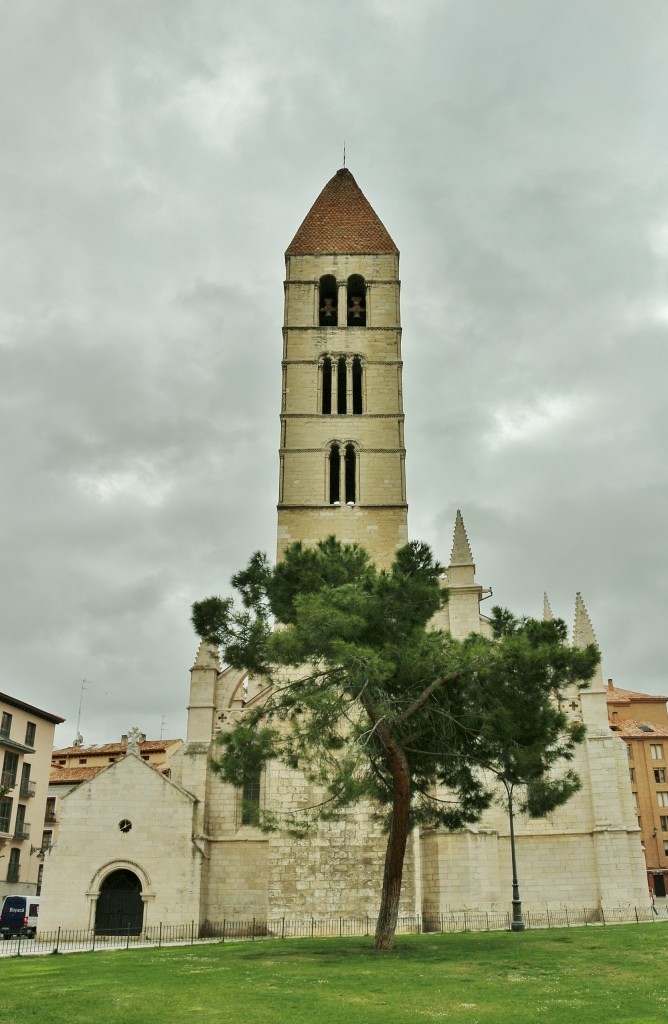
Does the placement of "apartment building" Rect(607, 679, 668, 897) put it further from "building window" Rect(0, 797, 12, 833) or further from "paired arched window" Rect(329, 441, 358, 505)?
"building window" Rect(0, 797, 12, 833)

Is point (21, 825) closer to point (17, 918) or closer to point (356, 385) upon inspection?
point (17, 918)

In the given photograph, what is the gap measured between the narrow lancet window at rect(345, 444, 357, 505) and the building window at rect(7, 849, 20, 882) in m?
26.9

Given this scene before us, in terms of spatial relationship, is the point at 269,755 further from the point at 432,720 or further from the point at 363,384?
the point at 363,384

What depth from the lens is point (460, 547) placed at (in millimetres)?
33062

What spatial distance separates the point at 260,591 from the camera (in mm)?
21797

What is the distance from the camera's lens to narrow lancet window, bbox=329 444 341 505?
33844mm

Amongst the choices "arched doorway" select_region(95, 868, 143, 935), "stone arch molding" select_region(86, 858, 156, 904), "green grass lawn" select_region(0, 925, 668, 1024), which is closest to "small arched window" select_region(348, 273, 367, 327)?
"stone arch molding" select_region(86, 858, 156, 904)

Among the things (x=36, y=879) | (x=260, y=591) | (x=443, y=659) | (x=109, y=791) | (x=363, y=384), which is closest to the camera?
(x=443, y=659)

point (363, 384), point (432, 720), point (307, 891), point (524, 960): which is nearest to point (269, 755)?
point (432, 720)

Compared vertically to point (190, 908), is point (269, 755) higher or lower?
higher

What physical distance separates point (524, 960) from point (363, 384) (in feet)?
79.1

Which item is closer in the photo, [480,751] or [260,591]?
[480,751]

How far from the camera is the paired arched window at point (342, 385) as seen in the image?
1401 inches

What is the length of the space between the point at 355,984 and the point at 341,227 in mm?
34604
